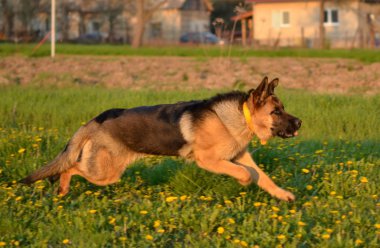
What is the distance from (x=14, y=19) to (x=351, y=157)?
206 feet

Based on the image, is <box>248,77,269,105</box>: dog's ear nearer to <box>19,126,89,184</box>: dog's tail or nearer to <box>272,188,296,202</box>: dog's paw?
<box>272,188,296,202</box>: dog's paw

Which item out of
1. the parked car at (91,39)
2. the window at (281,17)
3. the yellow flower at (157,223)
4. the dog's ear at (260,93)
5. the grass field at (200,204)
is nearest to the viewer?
the grass field at (200,204)

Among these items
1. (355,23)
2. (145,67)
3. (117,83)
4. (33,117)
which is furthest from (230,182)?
(355,23)

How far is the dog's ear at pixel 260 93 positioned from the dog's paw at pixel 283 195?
2.95 ft

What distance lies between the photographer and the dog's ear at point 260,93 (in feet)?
21.8

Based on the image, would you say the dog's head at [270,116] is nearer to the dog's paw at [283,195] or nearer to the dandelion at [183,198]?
the dog's paw at [283,195]

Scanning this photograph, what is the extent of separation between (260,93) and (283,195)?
103 centimetres

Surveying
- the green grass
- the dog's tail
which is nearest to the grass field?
the dog's tail

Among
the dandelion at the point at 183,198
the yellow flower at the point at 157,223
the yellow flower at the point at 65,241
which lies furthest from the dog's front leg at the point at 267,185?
the yellow flower at the point at 65,241

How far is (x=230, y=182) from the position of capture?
687 cm

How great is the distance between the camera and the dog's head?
22.1ft

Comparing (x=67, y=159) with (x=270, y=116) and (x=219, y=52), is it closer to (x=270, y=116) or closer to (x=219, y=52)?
(x=270, y=116)

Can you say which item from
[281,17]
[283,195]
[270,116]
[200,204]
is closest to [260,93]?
[270,116]

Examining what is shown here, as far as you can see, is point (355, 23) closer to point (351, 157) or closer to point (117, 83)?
point (117, 83)
